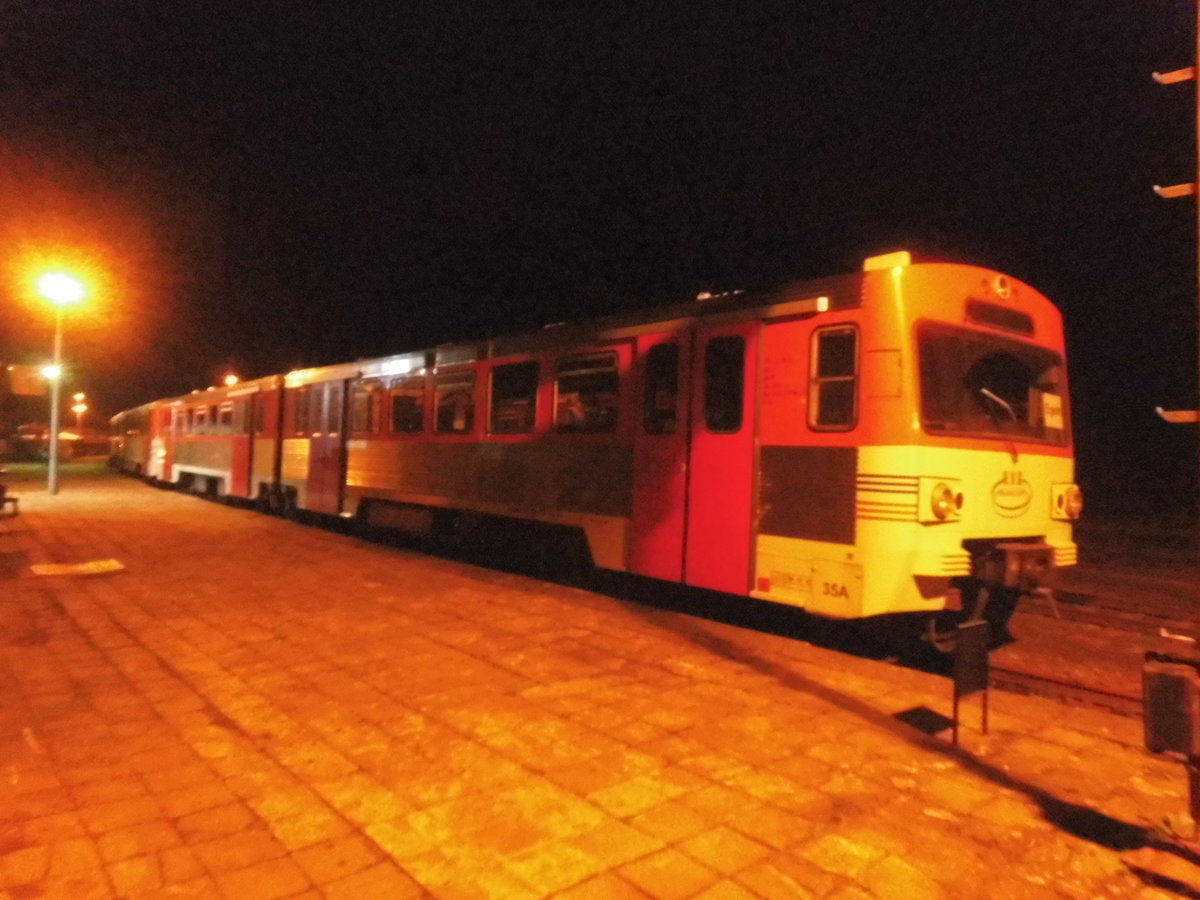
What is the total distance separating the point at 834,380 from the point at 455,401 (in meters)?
5.95

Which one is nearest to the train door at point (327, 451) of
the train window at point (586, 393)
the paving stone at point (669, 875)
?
the train window at point (586, 393)

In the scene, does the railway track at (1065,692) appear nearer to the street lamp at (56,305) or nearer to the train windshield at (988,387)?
the train windshield at (988,387)

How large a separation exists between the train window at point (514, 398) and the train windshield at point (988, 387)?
4701mm

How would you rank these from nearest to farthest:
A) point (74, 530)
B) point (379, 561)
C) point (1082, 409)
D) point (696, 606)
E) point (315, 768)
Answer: point (315, 768) → point (696, 606) → point (379, 561) → point (74, 530) → point (1082, 409)

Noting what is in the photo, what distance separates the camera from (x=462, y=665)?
20.2 feet

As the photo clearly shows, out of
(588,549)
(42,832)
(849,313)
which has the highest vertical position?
(849,313)

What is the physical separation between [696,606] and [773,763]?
434 cm

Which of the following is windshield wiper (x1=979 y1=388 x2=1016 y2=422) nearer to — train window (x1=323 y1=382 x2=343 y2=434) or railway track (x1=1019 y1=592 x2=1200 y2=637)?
railway track (x1=1019 y1=592 x2=1200 y2=637)

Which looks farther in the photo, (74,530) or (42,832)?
(74,530)

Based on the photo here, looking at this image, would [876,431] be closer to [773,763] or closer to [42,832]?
[773,763]

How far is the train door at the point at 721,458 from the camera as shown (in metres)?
7.01

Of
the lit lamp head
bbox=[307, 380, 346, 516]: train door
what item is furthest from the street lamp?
bbox=[307, 380, 346, 516]: train door

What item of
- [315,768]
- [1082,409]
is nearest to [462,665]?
[315,768]

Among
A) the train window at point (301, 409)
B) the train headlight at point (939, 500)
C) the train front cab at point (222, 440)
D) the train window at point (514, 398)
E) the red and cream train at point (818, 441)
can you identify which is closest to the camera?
the train headlight at point (939, 500)
